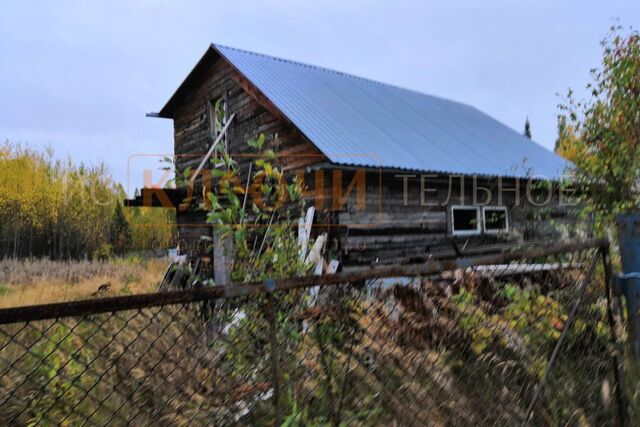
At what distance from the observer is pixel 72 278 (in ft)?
38.9

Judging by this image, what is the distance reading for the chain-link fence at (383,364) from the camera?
2.08 metres

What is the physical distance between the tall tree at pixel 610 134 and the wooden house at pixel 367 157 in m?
0.92

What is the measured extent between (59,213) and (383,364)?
1968 centimetres

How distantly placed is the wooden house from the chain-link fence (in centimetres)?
468

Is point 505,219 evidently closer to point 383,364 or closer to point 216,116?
point 216,116

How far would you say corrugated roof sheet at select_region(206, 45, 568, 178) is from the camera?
8.78 m

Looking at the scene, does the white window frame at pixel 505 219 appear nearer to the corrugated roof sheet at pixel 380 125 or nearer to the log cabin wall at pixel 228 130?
the corrugated roof sheet at pixel 380 125

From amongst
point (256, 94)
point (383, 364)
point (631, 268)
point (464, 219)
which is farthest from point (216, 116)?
point (631, 268)

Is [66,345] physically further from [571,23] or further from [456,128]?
[571,23]

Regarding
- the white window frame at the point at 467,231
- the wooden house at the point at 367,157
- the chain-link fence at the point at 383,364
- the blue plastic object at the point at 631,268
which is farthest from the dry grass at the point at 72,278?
the blue plastic object at the point at 631,268

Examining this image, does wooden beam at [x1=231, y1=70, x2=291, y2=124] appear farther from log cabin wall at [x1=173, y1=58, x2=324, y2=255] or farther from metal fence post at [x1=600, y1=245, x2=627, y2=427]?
metal fence post at [x1=600, y1=245, x2=627, y2=427]

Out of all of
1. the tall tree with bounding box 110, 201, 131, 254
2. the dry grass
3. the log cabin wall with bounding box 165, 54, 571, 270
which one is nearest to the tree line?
the tall tree with bounding box 110, 201, 131, 254

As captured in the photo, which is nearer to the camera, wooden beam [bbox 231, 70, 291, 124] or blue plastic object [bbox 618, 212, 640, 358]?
blue plastic object [bbox 618, 212, 640, 358]

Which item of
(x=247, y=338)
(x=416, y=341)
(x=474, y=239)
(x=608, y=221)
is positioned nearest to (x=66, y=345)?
(x=247, y=338)
